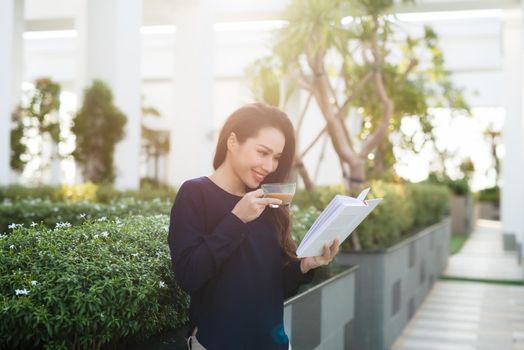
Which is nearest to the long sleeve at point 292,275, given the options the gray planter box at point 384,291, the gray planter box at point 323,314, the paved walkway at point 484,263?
the gray planter box at point 323,314

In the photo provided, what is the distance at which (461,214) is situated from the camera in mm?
17672

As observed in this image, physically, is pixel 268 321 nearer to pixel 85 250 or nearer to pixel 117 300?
pixel 117 300

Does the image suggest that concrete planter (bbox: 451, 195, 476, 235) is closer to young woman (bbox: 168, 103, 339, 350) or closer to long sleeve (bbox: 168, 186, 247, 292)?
young woman (bbox: 168, 103, 339, 350)

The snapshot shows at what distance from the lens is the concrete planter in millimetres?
17375

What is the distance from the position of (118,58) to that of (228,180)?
895 centimetres

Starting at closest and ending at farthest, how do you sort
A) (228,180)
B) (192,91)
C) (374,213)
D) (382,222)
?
(228,180)
(374,213)
(382,222)
(192,91)

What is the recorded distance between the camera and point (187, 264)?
1.79 metres

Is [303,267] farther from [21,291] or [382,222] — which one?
[382,222]

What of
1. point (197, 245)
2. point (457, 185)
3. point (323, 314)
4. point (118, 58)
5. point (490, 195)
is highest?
point (118, 58)

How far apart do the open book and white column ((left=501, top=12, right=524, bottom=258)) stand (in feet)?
39.0

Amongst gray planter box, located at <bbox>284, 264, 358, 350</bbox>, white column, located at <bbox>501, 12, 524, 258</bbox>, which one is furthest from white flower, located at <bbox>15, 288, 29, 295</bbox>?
white column, located at <bbox>501, 12, 524, 258</bbox>

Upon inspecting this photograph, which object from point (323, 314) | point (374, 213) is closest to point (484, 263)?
point (374, 213)

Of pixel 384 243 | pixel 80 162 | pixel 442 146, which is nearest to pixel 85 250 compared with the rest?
pixel 384 243

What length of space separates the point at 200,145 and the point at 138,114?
175 centimetres
